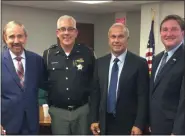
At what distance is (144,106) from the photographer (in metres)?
2.71

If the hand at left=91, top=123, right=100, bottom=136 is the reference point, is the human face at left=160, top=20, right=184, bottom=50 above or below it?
above

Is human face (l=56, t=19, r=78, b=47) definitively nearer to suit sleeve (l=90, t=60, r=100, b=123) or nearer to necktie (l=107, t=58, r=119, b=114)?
suit sleeve (l=90, t=60, r=100, b=123)

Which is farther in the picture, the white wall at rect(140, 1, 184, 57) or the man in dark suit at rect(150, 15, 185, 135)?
the white wall at rect(140, 1, 184, 57)

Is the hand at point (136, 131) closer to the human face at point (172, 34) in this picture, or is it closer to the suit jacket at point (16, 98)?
the human face at point (172, 34)

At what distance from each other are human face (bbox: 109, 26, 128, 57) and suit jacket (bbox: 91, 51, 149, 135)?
0.08m

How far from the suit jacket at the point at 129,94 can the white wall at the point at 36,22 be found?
628cm

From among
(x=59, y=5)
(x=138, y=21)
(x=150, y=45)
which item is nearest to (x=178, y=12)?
(x=150, y=45)

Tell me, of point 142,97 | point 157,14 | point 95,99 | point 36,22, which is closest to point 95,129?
point 95,99

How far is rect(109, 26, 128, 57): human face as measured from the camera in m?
2.79

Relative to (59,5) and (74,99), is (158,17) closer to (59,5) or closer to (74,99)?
(59,5)

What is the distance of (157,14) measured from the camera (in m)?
8.09

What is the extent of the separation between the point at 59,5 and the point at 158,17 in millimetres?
2483

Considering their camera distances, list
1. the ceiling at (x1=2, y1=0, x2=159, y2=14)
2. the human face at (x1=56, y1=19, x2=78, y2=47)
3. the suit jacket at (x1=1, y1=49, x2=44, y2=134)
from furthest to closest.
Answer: the ceiling at (x1=2, y1=0, x2=159, y2=14) → the human face at (x1=56, y1=19, x2=78, y2=47) → the suit jacket at (x1=1, y1=49, x2=44, y2=134)

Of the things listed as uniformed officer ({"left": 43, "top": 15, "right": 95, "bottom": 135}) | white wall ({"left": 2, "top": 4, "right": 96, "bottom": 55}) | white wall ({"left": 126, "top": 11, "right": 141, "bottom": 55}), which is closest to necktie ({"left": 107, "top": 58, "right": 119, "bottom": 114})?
uniformed officer ({"left": 43, "top": 15, "right": 95, "bottom": 135})
